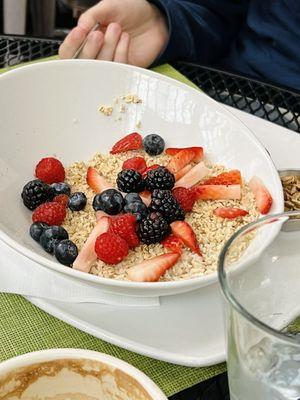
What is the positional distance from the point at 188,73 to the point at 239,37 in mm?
250

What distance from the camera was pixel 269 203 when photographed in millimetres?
854

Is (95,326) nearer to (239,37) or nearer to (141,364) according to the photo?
(141,364)

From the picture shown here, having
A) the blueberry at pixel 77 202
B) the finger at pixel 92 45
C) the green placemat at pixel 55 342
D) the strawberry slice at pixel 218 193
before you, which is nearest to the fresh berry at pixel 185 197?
the strawberry slice at pixel 218 193

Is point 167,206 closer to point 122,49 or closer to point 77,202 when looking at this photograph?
point 77,202

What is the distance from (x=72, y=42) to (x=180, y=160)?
11.2 inches

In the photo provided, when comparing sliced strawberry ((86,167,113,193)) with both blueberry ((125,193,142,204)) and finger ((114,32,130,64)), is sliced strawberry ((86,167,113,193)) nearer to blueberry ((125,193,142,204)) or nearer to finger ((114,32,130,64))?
blueberry ((125,193,142,204))

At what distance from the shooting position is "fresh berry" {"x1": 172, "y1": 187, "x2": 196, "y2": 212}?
0.87 meters

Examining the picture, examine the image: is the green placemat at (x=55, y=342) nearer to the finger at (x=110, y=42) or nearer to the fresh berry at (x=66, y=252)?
the fresh berry at (x=66, y=252)

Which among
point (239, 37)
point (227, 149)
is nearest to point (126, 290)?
point (227, 149)

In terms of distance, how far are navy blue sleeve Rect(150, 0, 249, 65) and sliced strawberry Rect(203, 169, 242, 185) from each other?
1.04ft

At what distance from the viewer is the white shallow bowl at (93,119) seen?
936 mm

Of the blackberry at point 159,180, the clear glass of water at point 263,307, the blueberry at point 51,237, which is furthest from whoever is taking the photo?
the blackberry at point 159,180

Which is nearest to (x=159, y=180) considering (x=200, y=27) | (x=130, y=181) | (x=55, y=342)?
(x=130, y=181)

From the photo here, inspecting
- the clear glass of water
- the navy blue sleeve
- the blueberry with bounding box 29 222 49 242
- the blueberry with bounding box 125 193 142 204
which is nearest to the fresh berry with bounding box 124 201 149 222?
the blueberry with bounding box 125 193 142 204
